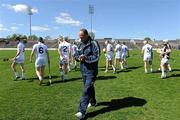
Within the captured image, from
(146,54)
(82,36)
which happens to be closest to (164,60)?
(146,54)

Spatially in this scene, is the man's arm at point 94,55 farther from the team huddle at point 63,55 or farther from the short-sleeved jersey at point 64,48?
the short-sleeved jersey at point 64,48

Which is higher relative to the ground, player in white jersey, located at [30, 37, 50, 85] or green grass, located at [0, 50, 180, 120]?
player in white jersey, located at [30, 37, 50, 85]

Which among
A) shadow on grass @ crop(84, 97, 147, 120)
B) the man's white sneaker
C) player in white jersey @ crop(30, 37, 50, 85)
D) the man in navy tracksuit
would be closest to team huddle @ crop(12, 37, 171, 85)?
player in white jersey @ crop(30, 37, 50, 85)

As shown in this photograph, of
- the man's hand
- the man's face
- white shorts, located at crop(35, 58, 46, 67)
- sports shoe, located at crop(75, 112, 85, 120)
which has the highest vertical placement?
the man's face

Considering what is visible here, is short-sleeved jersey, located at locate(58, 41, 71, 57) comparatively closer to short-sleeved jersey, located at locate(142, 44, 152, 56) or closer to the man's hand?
short-sleeved jersey, located at locate(142, 44, 152, 56)

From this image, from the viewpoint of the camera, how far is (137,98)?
12234mm

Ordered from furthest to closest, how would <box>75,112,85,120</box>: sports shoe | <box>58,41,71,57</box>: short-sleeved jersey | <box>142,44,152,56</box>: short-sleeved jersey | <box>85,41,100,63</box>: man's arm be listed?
<box>142,44,152,56</box>: short-sleeved jersey
<box>58,41,71,57</box>: short-sleeved jersey
<box>85,41,100,63</box>: man's arm
<box>75,112,85,120</box>: sports shoe

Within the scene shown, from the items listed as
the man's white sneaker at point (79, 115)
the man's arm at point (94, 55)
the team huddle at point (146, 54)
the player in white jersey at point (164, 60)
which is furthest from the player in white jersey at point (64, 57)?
the man's white sneaker at point (79, 115)

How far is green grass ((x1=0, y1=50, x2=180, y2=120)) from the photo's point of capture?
999 cm

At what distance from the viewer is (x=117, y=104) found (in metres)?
11.3

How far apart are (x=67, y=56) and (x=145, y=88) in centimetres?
466

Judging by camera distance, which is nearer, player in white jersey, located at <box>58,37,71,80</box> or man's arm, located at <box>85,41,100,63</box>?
man's arm, located at <box>85,41,100,63</box>

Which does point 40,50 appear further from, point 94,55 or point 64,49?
point 94,55

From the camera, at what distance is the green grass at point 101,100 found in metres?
9.99
